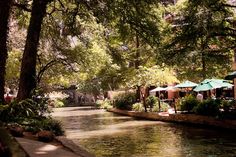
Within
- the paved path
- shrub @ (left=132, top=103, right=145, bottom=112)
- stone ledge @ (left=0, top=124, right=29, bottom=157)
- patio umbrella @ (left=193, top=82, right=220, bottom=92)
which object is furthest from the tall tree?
stone ledge @ (left=0, top=124, right=29, bottom=157)

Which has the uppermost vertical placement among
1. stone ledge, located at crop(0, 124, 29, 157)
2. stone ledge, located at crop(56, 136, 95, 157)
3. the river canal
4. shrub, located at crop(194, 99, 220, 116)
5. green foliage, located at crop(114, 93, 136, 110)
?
green foliage, located at crop(114, 93, 136, 110)

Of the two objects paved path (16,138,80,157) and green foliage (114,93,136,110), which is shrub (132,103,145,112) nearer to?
green foliage (114,93,136,110)

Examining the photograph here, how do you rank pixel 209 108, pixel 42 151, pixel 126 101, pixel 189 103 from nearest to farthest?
1. pixel 42 151
2. pixel 209 108
3. pixel 189 103
4. pixel 126 101

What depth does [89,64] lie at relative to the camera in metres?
35.0

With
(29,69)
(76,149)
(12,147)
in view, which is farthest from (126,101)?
(12,147)

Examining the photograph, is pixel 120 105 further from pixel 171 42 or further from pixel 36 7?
pixel 36 7

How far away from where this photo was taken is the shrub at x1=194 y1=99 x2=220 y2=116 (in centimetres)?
2378

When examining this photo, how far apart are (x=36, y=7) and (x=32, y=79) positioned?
3184 millimetres

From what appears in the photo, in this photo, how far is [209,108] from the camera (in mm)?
24422

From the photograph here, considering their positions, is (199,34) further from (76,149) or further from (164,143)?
(76,149)

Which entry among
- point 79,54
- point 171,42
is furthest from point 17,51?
point 171,42

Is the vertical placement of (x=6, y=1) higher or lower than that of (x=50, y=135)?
higher

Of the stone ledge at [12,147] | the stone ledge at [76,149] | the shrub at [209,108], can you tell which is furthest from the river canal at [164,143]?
the stone ledge at [12,147]

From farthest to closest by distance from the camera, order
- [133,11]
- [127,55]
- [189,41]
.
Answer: [127,55] → [189,41] → [133,11]
